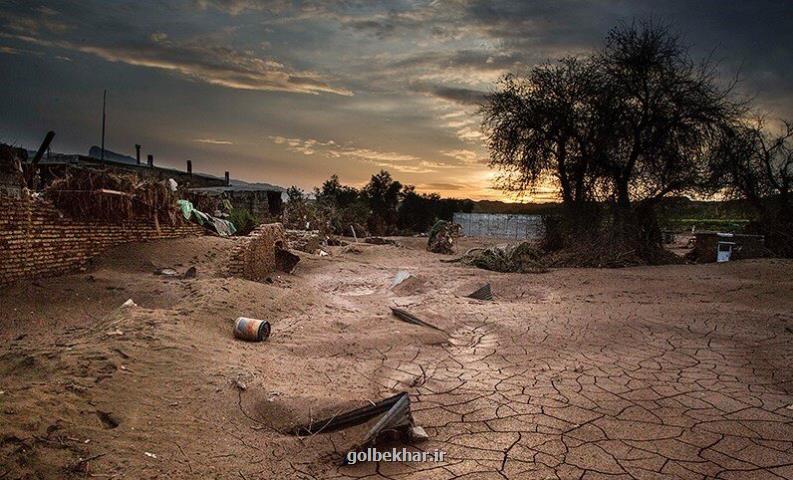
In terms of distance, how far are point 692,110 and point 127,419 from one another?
53.7 feet

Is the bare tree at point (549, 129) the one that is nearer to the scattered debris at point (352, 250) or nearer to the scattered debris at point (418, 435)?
the scattered debris at point (352, 250)

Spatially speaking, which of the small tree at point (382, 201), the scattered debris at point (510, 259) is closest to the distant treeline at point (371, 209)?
the small tree at point (382, 201)

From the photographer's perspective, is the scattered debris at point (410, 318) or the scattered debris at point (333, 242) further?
the scattered debris at point (333, 242)

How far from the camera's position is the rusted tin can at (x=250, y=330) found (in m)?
5.33

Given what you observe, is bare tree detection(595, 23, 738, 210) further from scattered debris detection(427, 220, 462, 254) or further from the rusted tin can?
the rusted tin can

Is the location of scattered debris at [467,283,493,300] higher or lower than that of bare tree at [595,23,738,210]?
lower

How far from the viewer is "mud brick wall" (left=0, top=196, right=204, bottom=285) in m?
6.73

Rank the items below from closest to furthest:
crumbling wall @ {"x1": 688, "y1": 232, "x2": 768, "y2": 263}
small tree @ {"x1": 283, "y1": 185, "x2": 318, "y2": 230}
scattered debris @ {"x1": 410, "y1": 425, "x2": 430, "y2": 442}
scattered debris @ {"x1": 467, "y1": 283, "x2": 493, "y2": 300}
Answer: scattered debris @ {"x1": 410, "y1": 425, "x2": 430, "y2": 442} < scattered debris @ {"x1": 467, "y1": 283, "x2": 493, "y2": 300} < crumbling wall @ {"x1": 688, "y1": 232, "x2": 768, "y2": 263} < small tree @ {"x1": 283, "y1": 185, "x2": 318, "y2": 230}

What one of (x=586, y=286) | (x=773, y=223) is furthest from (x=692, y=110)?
(x=586, y=286)

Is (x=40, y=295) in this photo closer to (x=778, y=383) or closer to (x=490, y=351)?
(x=490, y=351)

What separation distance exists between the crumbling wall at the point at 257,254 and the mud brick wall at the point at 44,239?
2.38m

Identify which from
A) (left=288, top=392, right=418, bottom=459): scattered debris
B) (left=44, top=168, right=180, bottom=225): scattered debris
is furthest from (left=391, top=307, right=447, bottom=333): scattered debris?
(left=44, top=168, right=180, bottom=225): scattered debris

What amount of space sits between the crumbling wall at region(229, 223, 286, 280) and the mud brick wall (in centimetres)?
238

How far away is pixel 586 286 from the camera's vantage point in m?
9.62
